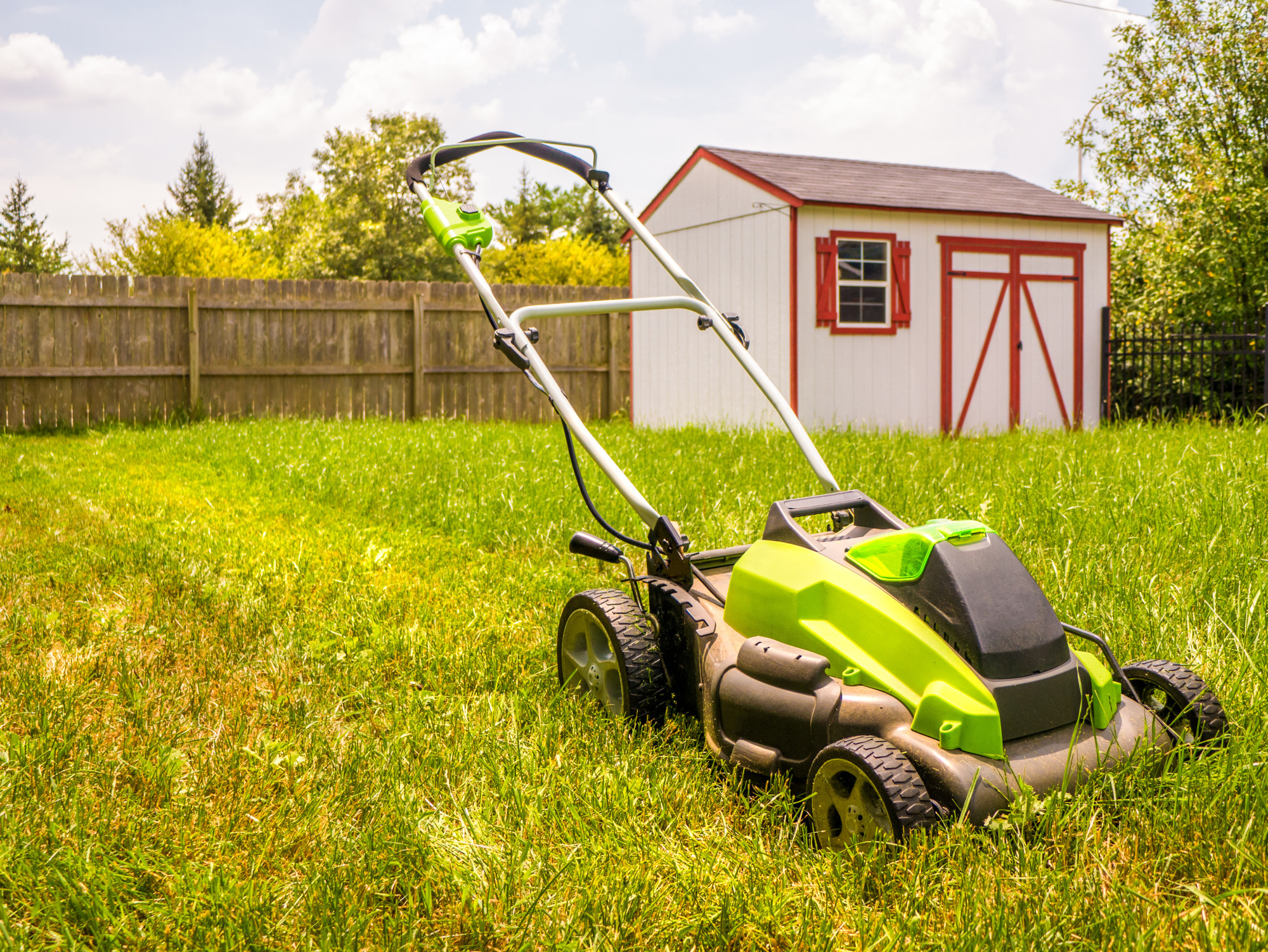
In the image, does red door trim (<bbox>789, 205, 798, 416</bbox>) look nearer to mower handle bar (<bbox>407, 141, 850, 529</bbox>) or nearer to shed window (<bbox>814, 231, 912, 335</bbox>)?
shed window (<bbox>814, 231, 912, 335</bbox>)

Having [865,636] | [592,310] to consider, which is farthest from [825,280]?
[865,636]

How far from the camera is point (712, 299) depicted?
38.8ft

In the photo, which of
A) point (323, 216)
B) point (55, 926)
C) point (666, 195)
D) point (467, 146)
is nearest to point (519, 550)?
point (467, 146)

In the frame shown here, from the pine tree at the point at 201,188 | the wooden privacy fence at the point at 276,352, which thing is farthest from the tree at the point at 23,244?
the wooden privacy fence at the point at 276,352

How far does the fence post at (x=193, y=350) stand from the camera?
12.3 meters

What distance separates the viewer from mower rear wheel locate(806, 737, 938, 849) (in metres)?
1.77

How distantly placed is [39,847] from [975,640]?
1.73m

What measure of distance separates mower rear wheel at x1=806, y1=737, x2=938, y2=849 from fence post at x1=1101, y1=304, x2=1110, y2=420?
11.3 m

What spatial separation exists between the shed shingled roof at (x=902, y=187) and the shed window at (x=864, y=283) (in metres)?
0.46

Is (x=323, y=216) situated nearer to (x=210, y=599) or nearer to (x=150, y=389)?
(x=150, y=389)

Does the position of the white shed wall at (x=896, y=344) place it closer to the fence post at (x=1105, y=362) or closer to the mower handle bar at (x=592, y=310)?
the fence post at (x=1105, y=362)

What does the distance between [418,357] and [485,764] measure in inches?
465

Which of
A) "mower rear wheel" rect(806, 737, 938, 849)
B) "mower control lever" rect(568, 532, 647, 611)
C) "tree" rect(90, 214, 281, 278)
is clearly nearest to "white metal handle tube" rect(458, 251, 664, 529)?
"mower control lever" rect(568, 532, 647, 611)

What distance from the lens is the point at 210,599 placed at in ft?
13.0
